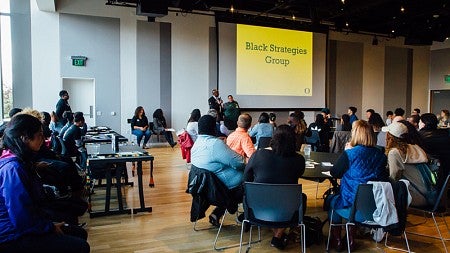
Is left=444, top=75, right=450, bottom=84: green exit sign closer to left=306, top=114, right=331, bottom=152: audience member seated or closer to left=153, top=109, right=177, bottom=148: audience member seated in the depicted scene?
left=306, top=114, right=331, bottom=152: audience member seated

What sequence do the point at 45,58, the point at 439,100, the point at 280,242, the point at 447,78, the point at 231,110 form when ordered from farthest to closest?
the point at 439,100 → the point at 447,78 → the point at 231,110 → the point at 45,58 → the point at 280,242

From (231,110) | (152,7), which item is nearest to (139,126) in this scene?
(231,110)

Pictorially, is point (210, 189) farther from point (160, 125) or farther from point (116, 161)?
point (160, 125)

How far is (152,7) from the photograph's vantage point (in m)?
9.31

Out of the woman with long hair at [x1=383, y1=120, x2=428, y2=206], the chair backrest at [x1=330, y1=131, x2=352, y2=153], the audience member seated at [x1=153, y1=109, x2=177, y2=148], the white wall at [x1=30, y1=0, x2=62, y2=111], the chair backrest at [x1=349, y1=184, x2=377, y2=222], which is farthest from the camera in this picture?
the audience member seated at [x1=153, y1=109, x2=177, y2=148]

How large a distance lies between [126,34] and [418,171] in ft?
30.7

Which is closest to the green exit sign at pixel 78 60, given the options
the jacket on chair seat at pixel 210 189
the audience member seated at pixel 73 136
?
the audience member seated at pixel 73 136

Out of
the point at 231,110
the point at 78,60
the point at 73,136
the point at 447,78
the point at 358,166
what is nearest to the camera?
the point at 358,166

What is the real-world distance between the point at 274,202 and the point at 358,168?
816 mm

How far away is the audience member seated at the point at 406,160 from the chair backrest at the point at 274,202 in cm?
127

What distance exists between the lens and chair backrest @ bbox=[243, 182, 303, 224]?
114 inches

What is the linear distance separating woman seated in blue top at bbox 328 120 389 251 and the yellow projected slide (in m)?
9.12


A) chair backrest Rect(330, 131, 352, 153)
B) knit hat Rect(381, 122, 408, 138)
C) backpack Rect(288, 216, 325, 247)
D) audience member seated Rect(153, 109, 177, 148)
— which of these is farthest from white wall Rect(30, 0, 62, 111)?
knit hat Rect(381, 122, 408, 138)

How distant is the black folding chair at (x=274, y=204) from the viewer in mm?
2887
